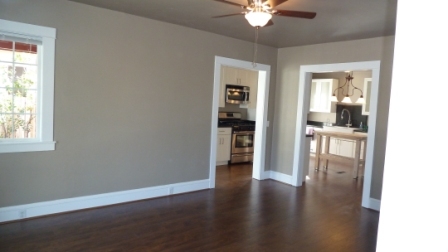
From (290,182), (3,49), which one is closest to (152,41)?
(3,49)

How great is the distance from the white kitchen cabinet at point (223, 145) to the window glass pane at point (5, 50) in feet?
13.3

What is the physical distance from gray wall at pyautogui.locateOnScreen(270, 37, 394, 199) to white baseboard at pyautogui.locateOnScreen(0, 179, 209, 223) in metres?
1.66

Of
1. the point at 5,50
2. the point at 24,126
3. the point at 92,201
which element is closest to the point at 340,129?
the point at 92,201

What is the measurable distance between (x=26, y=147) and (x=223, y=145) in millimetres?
4021

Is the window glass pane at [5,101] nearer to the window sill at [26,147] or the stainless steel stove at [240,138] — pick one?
the window sill at [26,147]

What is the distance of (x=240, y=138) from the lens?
22.7 ft

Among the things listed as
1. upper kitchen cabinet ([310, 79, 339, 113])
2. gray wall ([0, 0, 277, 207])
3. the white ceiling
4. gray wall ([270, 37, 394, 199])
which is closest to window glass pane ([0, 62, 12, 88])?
gray wall ([0, 0, 277, 207])

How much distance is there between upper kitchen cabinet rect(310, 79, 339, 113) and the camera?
8.59 metres

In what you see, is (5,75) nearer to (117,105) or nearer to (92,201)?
(117,105)

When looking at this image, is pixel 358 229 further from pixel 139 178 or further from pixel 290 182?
pixel 139 178

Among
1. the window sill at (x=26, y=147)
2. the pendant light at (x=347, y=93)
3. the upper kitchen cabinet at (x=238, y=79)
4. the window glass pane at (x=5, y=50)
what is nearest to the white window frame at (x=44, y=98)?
the window sill at (x=26, y=147)

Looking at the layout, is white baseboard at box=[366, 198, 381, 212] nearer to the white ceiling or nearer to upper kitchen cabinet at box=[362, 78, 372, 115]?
the white ceiling

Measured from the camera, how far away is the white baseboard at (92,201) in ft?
10.7

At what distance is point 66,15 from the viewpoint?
339 cm
